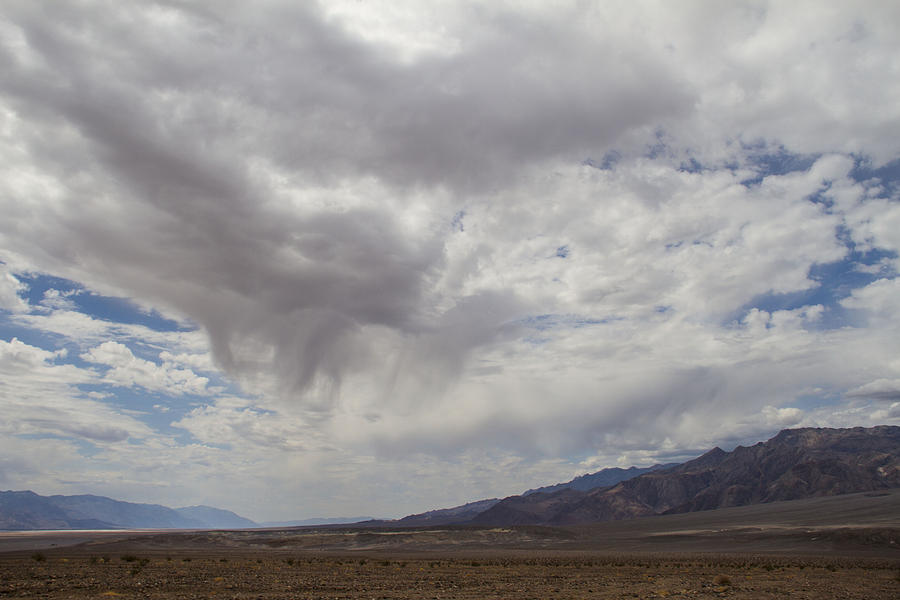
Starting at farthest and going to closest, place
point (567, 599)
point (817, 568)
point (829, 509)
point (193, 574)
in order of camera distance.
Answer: point (829, 509), point (817, 568), point (193, 574), point (567, 599)

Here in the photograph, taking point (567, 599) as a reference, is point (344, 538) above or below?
below

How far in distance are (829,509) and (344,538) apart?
136m

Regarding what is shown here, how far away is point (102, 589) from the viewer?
91.9 ft

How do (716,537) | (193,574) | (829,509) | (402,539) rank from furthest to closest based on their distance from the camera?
(829,509) → (402,539) → (716,537) → (193,574)

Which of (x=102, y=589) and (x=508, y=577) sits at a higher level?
(x=102, y=589)

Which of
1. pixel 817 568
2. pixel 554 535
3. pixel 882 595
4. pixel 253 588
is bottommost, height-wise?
pixel 554 535

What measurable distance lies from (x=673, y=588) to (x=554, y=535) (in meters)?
114

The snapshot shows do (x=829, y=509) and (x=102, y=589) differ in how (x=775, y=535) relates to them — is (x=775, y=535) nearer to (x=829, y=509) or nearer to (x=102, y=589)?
(x=829, y=509)

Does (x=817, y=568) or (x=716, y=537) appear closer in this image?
(x=817, y=568)

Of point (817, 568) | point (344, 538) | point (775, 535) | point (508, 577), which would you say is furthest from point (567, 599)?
point (344, 538)

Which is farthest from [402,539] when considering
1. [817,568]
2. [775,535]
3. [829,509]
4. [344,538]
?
[829,509]

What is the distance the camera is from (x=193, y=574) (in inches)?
1517

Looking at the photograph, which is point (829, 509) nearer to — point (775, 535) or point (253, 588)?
point (775, 535)

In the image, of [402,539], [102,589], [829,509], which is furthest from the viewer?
[829,509]
